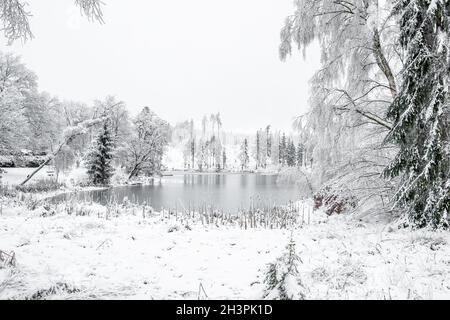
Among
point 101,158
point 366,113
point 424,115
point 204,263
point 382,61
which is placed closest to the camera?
point 204,263

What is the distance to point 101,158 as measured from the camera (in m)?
32.8

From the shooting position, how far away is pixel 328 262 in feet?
16.0

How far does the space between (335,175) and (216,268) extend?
588 centimetres

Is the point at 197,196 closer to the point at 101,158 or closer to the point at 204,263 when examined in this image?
the point at 101,158

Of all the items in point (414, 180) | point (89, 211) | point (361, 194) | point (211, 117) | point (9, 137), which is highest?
point (211, 117)

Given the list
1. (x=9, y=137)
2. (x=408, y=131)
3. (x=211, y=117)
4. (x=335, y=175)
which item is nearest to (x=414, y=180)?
(x=408, y=131)

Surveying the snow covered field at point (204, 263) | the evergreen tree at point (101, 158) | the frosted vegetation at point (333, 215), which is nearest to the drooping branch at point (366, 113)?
the frosted vegetation at point (333, 215)

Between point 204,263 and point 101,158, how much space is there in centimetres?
3113

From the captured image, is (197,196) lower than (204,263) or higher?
lower

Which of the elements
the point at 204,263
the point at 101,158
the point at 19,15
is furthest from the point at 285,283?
the point at 101,158

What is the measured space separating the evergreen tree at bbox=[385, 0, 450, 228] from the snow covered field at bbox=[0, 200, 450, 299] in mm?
840
